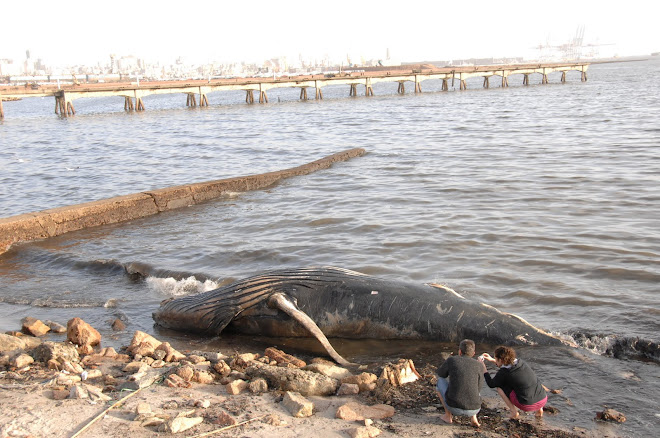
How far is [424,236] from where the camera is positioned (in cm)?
1162

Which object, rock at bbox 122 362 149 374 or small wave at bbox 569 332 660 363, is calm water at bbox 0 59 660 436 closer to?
small wave at bbox 569 332 660 363

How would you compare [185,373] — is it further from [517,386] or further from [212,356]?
[517,386]

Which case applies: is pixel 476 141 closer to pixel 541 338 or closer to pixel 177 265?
pixel 177 265

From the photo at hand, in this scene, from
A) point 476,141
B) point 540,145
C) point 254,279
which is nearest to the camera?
point 254,279

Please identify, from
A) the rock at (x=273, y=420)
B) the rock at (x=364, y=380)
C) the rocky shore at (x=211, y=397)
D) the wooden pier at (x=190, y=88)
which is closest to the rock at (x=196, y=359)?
the rocky shore at (x=211, y=397)

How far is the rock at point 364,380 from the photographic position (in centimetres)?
568

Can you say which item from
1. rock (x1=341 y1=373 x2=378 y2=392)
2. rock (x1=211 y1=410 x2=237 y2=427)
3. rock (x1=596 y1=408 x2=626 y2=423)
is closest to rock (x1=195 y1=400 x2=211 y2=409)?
rock (x1=211 y1=410 x2=237 y2=427)

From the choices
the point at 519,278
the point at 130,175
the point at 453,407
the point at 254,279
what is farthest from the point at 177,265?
the point at 130,175

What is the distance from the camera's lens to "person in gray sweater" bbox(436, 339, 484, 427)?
16.4 ft

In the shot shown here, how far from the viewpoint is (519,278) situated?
9.11 meters

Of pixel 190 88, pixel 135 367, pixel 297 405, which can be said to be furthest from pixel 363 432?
pixel 190 88

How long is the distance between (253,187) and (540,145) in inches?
449

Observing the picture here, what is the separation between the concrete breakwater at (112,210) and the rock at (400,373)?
8986 mm

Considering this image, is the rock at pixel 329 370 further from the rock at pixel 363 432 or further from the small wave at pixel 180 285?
the small wave at pixel 180 285
